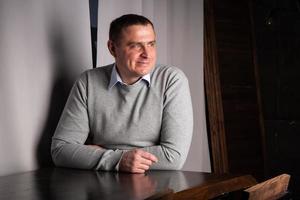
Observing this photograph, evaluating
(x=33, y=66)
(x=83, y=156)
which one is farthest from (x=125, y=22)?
(x=83, y=156)

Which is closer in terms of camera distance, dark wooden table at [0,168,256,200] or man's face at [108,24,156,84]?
dark wooden table at [0,168,256,200]

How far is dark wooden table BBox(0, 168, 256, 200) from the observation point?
1.42 m

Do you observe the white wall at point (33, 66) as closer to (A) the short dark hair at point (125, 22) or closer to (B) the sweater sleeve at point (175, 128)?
(A) the short dark hair at point (125, 22)

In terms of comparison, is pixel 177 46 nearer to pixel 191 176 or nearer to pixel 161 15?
pixel 161 15

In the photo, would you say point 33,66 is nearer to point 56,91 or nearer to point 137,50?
point 56,91

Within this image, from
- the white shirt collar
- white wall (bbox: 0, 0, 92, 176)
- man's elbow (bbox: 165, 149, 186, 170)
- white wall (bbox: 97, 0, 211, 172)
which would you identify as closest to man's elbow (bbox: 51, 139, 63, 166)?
white wall (bbox: 0, 0, 92, 176)

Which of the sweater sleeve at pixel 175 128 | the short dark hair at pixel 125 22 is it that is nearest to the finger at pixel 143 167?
the sweater sleeve at pixel 175 128

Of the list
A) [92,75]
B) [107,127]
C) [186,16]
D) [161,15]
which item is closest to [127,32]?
[92,75]

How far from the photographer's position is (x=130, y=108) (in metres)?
2.14

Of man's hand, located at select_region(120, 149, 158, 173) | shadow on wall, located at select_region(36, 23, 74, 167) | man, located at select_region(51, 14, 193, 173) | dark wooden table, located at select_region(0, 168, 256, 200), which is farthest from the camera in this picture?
shadow on wall, located at select_region(36, 23, 74, 167)

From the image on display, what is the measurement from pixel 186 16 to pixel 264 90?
1042mm

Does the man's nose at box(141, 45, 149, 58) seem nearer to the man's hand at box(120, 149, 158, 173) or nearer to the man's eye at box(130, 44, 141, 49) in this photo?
the man's eye at box(130, 44, 141, 49)

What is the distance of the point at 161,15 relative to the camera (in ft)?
10.4

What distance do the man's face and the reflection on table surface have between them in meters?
0.50
